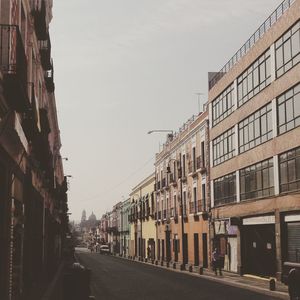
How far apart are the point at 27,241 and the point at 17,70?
33.8 ft

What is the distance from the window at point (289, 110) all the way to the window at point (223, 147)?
835 centimetres

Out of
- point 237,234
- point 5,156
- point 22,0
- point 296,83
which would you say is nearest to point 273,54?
point 296,83

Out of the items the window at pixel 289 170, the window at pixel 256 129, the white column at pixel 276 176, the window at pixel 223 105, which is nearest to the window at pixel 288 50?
the window at pixel 256 129

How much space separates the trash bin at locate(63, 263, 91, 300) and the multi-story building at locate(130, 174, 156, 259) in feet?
178

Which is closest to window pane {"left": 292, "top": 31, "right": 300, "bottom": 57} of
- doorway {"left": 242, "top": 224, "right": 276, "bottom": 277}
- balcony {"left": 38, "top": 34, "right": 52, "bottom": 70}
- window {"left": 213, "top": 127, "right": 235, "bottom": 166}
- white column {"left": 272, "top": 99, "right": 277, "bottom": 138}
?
white column {"left": 272, "top": 99, "right": 277, "bottom": 138}

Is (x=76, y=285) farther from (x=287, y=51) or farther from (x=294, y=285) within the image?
(x=287, y=51)

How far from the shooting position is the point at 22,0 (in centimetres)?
1625

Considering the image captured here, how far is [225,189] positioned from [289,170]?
11.6 meters

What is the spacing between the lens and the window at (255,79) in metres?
31.6

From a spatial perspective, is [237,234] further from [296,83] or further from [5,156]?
[5,156]

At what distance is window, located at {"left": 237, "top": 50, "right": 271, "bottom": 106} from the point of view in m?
31.6

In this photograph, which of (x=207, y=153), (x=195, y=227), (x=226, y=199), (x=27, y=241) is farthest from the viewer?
(x=195, y=227)

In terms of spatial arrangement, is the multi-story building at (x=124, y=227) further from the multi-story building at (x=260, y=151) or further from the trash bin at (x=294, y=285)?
the trash bin at (x=294, y=285)

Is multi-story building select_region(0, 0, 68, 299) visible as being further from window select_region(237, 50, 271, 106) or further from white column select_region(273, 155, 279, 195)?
window select_region(237, 50, 271, 106)
